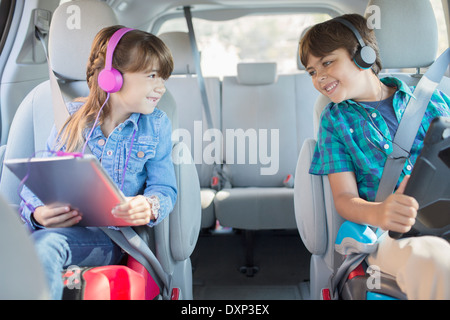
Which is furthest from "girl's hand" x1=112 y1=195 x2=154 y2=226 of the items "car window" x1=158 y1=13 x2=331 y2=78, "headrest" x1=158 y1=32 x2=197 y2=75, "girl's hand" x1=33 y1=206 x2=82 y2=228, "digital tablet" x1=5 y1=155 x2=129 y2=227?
"car window" x1=158 y1=13 x2=331 y2=78

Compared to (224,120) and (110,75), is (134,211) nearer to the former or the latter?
(110,75)

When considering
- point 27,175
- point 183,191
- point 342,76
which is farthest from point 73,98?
point 342,76

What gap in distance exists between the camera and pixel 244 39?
9.26 feet

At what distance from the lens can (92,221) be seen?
3.63 ft

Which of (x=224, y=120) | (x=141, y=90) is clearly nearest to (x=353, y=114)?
(x=141, y=90)

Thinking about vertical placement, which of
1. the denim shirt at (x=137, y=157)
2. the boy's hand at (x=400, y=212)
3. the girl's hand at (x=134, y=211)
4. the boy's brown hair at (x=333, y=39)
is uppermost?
the boy's brown hair at (x=333, y=39)

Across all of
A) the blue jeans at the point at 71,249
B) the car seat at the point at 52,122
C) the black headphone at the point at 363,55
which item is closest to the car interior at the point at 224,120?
the car seat at the point at 52,122

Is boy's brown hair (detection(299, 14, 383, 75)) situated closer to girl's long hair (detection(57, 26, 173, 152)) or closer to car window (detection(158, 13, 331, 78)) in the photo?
girl's long hair (detection(57, 26, 173, 152))

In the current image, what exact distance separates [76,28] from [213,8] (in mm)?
1404

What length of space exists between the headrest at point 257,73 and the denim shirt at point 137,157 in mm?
1379

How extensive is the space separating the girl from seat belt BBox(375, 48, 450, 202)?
0.59m

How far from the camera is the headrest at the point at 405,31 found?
152cm

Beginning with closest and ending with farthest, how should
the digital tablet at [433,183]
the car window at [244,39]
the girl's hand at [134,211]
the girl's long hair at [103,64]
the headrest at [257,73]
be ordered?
the digital tablet at [433,183]
the girl's hand at [134,211]
the girl's long hair at [103,64]
the headrest at [257,73]
the car window at [244,39]

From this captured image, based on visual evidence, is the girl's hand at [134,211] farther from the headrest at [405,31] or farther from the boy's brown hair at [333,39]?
the headrest at [405,31]
